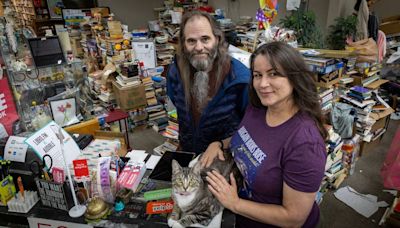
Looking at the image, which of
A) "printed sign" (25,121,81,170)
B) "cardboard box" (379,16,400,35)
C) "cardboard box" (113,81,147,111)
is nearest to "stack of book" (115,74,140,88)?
"cardboard box" (113,81,147,111)

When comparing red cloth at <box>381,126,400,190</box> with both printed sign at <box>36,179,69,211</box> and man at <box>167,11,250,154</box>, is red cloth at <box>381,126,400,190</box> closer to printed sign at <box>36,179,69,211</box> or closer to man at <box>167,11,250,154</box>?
man at <box>167,11,250,154</box>

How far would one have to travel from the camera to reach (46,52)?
100.0 inches

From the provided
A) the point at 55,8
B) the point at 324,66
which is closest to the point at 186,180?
the point at 324,66

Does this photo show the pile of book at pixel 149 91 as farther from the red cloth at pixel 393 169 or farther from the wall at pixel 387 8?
the wall at pixel 387 8

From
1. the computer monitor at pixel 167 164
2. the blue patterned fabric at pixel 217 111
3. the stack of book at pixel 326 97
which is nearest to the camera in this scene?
the computer monitor at pixel 167 164

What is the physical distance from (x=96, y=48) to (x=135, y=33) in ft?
3.04

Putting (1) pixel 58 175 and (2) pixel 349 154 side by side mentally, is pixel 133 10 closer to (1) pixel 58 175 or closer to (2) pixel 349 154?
(2) pixel 349 154

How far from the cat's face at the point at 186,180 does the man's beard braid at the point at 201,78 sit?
58cm

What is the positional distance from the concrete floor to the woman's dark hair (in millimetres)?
1634

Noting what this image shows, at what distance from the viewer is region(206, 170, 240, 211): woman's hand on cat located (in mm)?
1011

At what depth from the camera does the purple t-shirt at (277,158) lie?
2.95ft

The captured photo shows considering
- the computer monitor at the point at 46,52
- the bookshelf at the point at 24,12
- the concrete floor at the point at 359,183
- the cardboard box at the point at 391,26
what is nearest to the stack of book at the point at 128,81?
the concrete floor at the point at 359,183

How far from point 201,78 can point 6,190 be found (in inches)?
40.5

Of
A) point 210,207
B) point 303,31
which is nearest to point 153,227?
point 210,207
